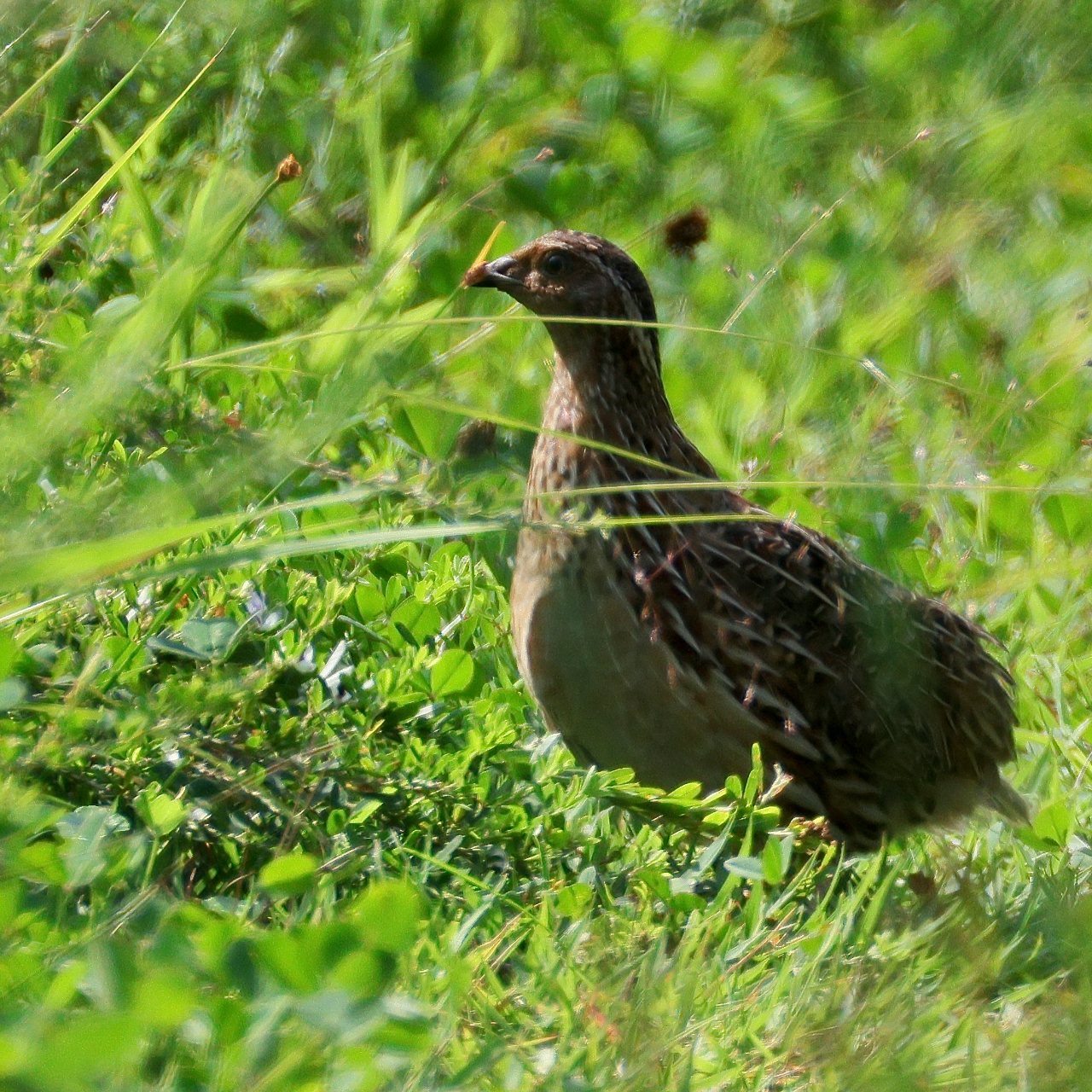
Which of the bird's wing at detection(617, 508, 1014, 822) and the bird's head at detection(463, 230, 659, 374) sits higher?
the bird's head at detection(463, 230, 659, 374)

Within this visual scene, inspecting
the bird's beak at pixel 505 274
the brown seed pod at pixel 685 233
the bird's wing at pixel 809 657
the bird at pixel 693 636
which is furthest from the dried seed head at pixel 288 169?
the bird's beak at pixel 505 274

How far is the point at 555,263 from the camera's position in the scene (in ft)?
10.8

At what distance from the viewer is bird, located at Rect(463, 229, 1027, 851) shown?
301 cm

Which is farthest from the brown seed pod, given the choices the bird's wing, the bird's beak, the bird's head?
the bird's head

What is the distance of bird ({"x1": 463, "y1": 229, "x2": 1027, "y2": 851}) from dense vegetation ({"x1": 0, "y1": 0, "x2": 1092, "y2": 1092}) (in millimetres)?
130

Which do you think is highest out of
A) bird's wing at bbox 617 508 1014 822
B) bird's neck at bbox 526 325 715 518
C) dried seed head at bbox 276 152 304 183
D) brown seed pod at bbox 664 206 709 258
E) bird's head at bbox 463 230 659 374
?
dried seed head at bbox 276 152 304 183

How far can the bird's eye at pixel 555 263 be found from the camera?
3287 mm

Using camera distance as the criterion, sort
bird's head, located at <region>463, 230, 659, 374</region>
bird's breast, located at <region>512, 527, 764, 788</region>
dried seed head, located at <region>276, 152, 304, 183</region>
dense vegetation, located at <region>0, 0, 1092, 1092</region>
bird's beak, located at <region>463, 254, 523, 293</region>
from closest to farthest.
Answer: dense vegetation, located at <region>0, 0, 1092, 1092</region>, dried seed head, located at <region>276, 152, 304, 183</region>, bird's breast, located at <region>512, 527, 764, 788</region>, bird's beak, located at <region>463, 254, 523, 293</region>, bird's head, located at <region>463, 230, 659, 374</region>

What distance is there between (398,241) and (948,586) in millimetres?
2654

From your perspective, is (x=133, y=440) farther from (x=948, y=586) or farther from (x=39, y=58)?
(x=948, y=586)

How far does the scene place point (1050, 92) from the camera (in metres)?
0.80

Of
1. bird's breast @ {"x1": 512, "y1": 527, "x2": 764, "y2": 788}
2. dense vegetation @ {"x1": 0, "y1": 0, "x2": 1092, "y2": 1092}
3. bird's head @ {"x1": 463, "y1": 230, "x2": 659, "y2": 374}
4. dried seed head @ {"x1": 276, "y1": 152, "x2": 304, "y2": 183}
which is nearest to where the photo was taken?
dense vegetation @ {"x1": 0, "y1": 0, "x2": 1092, "y2": 1092}

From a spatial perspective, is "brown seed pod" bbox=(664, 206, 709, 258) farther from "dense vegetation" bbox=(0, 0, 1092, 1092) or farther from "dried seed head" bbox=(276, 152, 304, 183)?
"dried seed head" bbox=(276, 152, 304, 183)

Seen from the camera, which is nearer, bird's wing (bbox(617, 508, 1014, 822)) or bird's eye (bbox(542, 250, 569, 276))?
bird's wing (bbox(617, 508, 1014, 822))
